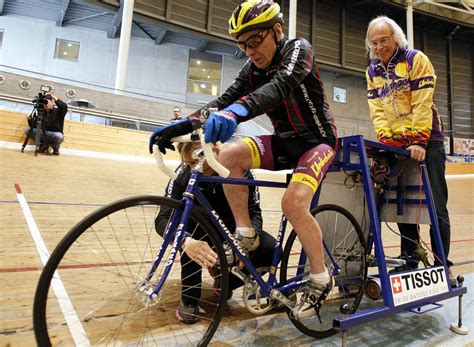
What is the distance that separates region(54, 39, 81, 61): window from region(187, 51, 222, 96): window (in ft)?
17.8

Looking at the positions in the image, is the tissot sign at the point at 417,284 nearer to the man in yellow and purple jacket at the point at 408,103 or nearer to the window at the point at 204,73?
the man in yellow and purple jacket at the point at 408,103

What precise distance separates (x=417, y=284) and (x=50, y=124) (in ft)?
24.0

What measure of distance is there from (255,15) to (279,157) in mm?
694

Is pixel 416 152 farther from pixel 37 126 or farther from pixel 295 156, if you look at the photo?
pixel 37 126

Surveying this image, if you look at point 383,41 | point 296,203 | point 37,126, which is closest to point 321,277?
point 296,203

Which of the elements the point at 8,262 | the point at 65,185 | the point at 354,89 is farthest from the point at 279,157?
the point at 354,89

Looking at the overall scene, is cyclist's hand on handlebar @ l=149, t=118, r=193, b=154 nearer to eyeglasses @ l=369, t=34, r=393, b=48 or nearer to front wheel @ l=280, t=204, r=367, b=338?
front wheel @ l=280, t=204, r=367, b=338

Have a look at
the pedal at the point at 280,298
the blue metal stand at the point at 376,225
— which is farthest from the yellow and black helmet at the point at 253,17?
the pedal at the point at 280,298

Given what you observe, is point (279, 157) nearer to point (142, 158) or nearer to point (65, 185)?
point (65, 185)

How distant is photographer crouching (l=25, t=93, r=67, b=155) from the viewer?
6609 millimetres

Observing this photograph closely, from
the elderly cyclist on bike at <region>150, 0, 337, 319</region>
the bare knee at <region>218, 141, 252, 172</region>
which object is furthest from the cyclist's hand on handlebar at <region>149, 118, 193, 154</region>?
the bare knee at <region>218, 141, 252, 172</region>

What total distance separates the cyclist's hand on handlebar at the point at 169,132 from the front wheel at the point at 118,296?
0.22 m

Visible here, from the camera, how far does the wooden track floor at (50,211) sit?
Answer: 1.56m

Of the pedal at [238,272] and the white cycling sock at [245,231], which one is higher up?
the white cycling sock at [245,231]
